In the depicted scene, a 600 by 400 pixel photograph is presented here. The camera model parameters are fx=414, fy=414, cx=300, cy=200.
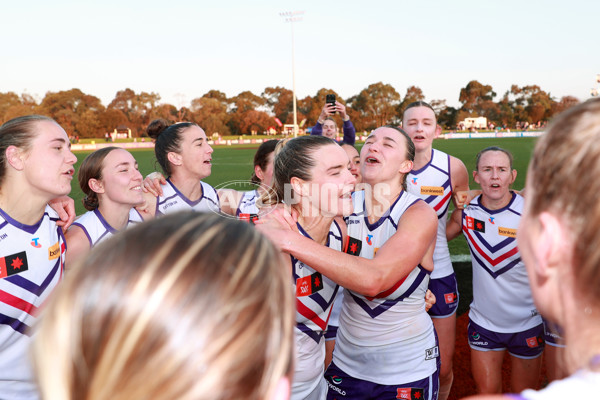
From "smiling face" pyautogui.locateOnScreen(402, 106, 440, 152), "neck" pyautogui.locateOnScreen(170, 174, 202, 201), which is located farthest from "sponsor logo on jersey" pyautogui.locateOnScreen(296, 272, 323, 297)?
"smiling face" pyautogui.locateOnScreen(402, 106, 440, 152)

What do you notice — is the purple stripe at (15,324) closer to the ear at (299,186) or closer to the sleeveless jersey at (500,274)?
the ear at (299,186)

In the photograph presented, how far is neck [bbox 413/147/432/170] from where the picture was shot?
13.4ft

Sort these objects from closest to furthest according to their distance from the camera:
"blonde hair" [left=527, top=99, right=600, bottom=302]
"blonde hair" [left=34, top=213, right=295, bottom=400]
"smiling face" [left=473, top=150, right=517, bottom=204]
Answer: "blonde hair" [left=34, top=213, right=295, bottom=400]
"blonde hair" [left=527, top=99, right=600, bottom=302]
"smiling face" [left=473, top=150, right=517, bottom=204]

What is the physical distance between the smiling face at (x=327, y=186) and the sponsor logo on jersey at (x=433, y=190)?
1677 mm

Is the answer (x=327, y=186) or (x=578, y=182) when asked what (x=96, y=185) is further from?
(x=578, y=182)

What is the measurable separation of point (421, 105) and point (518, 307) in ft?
7.18

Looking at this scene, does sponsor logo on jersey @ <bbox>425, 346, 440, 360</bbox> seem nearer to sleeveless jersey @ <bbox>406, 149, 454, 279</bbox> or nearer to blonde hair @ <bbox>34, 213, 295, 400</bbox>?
sleeveless jersey @ <bbox>406, 149, 454, 279</bbox>

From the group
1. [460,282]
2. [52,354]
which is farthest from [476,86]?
[52,354]

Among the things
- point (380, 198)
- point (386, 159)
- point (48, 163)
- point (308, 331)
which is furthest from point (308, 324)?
point (48, 163)

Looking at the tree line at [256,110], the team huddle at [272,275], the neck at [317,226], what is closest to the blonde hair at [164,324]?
the team huddle at [272,275]

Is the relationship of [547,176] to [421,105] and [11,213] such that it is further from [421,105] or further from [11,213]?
[421,105]

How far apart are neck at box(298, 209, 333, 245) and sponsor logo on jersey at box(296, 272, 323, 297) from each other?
24cm

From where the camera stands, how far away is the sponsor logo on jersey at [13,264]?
238 centimetres

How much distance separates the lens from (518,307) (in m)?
3.19
